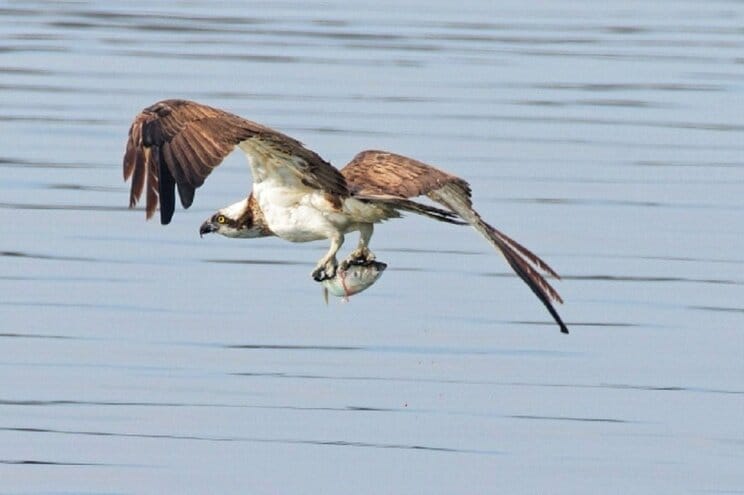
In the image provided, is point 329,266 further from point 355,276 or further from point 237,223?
point 237,223

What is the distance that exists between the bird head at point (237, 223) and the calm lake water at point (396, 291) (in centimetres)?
108

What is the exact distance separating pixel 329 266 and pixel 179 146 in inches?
51.0

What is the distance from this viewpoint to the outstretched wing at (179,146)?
11000mm

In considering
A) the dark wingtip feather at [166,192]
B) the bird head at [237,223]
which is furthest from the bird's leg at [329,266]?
the dark wingtip feather at [166,192]

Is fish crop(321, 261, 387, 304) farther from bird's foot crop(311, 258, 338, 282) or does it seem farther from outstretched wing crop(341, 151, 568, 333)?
outstretched wing crop(341, 151, 568, 333)

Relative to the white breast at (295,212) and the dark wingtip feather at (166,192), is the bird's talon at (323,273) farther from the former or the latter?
the dark wingtip feather at (166,192)

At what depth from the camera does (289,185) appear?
12.2 meters

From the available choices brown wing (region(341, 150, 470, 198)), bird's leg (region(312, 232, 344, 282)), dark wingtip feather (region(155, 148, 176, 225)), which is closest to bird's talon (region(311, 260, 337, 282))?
bird's leg (region(312, 232, 344, 282))

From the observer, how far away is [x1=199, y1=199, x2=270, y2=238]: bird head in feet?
41.0

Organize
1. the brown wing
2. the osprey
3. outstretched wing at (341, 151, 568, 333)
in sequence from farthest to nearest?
1. the brown wing
2. outstretched wing at (341, 151, 568, 333)
3. the osprey

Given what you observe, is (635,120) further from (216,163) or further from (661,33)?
(216,163)

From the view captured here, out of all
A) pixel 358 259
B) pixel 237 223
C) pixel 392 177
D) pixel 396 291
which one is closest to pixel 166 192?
pixel 392 177

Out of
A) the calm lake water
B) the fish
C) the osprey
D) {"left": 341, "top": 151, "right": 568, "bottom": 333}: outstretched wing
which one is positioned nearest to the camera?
the osprey

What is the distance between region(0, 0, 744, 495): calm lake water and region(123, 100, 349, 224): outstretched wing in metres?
1.65
